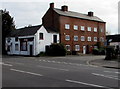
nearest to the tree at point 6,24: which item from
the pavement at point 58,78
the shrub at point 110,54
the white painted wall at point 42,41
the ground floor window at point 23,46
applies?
the ground floor window at point 23,46

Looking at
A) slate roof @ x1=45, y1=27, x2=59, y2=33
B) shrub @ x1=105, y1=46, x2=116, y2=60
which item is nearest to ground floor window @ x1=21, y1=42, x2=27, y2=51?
slate roof @ x1=45, y1=27, x2=59, y2=33

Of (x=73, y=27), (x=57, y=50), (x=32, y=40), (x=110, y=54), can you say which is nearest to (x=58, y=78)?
(x=110, y=54)

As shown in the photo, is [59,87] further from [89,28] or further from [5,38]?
[89,28]

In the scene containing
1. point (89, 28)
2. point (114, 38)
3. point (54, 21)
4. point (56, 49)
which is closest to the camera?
point (56, 49)

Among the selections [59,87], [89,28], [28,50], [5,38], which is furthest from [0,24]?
[59,87]

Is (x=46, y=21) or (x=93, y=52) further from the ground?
(x=46, y=21)

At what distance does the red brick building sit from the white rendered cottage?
111 inches

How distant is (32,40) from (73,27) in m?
13.5

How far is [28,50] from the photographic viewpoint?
44.8 meters

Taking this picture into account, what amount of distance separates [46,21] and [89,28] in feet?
41.0

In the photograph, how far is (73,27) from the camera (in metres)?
53.0

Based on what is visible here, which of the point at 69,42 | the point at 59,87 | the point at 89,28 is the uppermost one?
the point at 89,28

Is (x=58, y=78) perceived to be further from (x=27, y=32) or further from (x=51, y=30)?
(x=51, y=30)

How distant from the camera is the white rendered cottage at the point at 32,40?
4332cm
